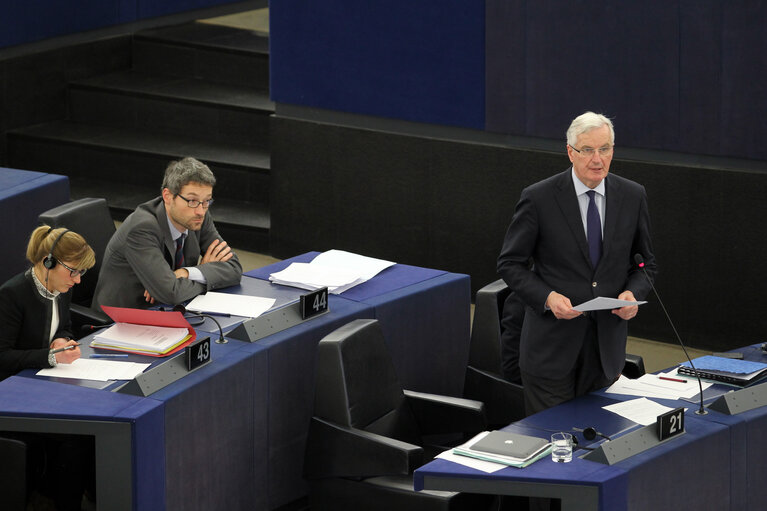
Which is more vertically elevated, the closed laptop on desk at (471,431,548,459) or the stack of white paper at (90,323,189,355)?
the stack of white paper at (90,323,189,355)

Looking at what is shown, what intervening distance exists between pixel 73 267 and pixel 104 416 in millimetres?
827

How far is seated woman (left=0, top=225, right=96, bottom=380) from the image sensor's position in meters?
4.72

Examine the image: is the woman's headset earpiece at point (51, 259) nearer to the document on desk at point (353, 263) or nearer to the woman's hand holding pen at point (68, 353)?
the woman's hand holding pen at point (68, 353)

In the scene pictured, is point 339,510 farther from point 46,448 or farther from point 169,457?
point 46,448

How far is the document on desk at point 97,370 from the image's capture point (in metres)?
4.45

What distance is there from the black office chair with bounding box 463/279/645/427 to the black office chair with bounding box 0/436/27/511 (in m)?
1.98

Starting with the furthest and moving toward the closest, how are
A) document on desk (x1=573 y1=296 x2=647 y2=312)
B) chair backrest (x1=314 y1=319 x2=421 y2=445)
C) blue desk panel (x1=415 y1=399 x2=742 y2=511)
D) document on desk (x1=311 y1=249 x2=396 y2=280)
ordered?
document on desk (x1=311 y1=249 x2=396 y2=280)
chair backrest (x1=314 y1=319 x2=421 y2=445)
document on desk (x1=573 y1=296 x2=647 y2=312)
blue desk panel (x1=415 y1=399 x2=742 y2=511)

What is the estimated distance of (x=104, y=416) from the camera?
412 centimetres

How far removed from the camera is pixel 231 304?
17.0 ft

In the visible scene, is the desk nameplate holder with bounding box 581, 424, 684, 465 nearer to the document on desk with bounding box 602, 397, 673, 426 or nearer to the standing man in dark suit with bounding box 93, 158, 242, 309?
the document on desk with bounding box 602, 397, 673, 426

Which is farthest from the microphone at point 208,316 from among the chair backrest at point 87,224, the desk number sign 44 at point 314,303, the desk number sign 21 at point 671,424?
the desk number sign 21 at point 671,424

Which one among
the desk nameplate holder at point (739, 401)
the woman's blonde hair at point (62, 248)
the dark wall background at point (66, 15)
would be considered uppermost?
the dark wall background at point (66, 15)

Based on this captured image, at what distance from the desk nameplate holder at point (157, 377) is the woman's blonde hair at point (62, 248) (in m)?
0.55

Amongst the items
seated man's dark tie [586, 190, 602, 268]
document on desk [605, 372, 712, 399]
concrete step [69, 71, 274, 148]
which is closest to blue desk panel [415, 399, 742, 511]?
document on desk [605, 372, 712, 399]
